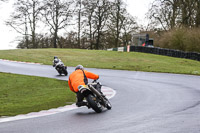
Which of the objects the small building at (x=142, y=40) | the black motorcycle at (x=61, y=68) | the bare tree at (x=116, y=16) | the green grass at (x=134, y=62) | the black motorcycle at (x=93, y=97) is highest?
the bare tree at (x=116, y=16)

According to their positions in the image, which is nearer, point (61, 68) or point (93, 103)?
point (93, 103)

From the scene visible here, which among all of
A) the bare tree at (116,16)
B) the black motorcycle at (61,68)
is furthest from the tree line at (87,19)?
the black motorcycle at (61,68)

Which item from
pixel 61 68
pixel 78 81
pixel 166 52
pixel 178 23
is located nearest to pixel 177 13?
pixel 178 23

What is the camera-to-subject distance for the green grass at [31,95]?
968 centimetres

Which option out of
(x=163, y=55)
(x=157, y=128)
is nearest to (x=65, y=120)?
(x=157, y=128)

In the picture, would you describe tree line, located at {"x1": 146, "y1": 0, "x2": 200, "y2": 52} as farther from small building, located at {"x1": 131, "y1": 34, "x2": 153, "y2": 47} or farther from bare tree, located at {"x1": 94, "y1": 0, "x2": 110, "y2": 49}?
bare tree, located at {"x1": 94, "y1": 0, "x2": 110, "y2": 49}

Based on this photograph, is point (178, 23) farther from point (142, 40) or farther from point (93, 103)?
point (93, 103)

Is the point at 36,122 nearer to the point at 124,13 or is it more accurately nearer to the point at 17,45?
the point at 124,13

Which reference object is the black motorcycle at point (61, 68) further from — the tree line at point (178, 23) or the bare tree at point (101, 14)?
the bare tree at point (101, 14)

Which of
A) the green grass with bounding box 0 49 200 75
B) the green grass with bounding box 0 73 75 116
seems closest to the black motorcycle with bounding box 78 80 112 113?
the green grass with bounding box 0 73 75 116

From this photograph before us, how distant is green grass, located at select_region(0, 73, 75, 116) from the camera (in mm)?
9680

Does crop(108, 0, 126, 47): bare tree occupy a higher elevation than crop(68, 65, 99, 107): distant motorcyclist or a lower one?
higher

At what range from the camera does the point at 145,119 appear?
24.5ft

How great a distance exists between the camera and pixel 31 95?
13219 mm
